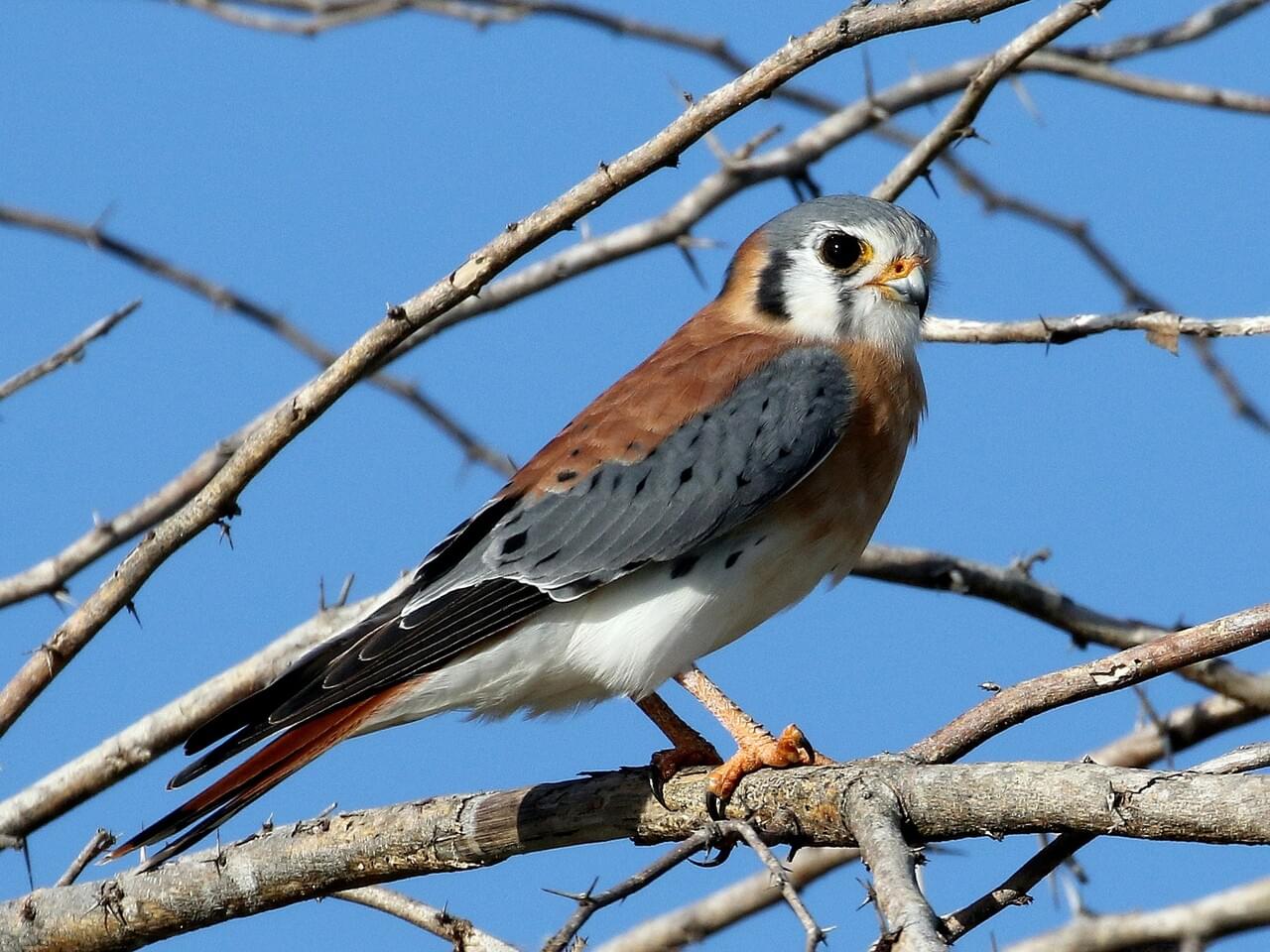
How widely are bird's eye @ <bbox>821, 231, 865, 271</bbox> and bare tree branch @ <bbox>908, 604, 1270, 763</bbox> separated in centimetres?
224

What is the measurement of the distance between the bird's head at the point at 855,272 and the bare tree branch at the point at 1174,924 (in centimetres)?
189

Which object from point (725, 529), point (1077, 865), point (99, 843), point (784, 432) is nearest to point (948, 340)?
point (784, 432)

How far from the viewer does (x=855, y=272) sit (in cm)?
557

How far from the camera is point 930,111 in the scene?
6.45 m

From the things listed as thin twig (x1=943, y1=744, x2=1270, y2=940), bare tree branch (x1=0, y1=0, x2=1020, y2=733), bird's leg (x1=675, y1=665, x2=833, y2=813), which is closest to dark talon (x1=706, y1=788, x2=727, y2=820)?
bird's leg (x1=675, y1=665, x2=833, y2=813)

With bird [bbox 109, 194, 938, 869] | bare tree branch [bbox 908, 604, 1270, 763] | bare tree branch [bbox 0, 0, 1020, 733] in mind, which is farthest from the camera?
bird [bbox 109, 194, 938, 869]

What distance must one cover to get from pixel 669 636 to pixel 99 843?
5.25 feet

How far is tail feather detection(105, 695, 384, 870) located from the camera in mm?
4090

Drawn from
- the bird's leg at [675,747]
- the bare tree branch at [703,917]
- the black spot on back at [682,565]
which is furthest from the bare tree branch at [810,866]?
the black spot on back at [682,565]

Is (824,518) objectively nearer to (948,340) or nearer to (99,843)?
(948,340)

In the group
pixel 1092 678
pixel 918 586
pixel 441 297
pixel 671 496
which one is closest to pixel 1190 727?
pixel 918 586

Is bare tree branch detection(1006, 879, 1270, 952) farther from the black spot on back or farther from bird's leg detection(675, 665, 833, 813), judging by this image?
the black spot on back

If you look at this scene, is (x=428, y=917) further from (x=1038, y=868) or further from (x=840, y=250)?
(x=840, y=250)

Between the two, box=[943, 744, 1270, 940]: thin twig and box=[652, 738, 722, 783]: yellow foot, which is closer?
box=[943, 744, 1270, 940]: thin twig
